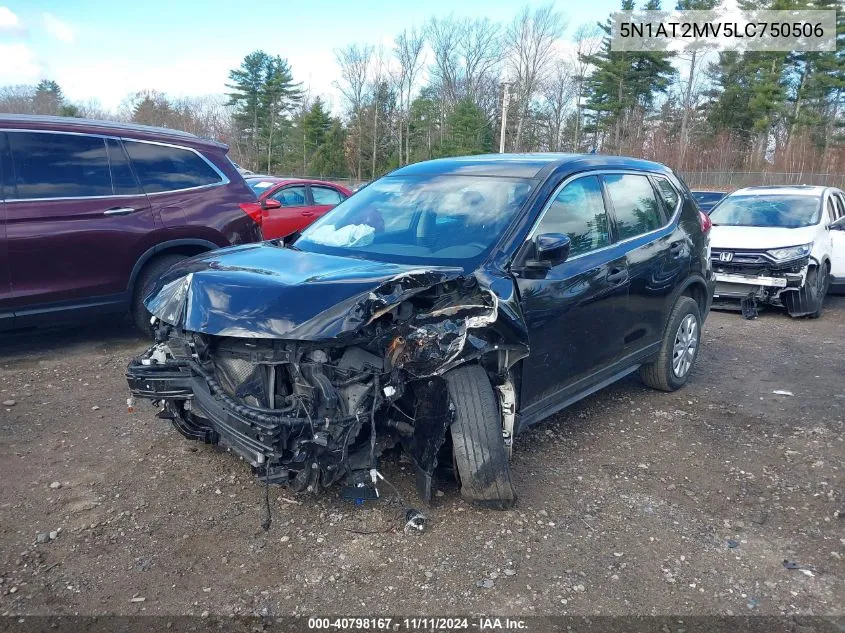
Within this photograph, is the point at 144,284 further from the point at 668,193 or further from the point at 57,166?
the point at 668,193

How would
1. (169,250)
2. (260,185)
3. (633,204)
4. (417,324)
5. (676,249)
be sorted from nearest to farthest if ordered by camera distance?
1. (417,324)
2. (633,204)
3. (676,249)
4. (169,250)
5. (260,185)

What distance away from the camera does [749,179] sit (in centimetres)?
4066

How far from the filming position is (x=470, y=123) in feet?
161

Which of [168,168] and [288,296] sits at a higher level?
[168,168]

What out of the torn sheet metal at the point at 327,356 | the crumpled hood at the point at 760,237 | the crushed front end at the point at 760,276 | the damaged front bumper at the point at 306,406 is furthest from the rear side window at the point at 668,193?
the crushed front end at the point at 760,276

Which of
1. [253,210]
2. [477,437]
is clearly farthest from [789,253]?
[477,437]

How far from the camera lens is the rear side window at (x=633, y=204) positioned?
4.57 m

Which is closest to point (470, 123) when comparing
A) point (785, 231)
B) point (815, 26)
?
point (815, 26)

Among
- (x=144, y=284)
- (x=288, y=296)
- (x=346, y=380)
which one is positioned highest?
Result: (x=288, y=296)

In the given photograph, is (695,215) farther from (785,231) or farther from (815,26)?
(815,26)

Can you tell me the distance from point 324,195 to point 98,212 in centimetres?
703

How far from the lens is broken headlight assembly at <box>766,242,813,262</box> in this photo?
325 inches

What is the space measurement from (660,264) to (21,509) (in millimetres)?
4310

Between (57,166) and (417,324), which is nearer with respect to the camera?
(417,324)
